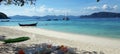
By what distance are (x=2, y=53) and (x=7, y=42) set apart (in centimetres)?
350

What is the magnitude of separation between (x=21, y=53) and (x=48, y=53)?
1.18 m

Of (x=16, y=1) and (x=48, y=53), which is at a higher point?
(x=16, y=1)

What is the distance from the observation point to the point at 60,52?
10.9 m

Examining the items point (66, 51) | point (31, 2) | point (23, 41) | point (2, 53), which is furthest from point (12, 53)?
point (31, 2)

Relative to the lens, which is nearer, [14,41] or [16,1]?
[14,41]

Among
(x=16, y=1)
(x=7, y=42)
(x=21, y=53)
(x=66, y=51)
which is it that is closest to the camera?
(x=21, y=53)

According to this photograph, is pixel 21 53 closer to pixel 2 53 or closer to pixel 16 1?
pixel 2 53

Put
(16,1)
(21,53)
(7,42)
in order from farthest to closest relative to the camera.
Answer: (16,1)
(7,42)
(21,53)

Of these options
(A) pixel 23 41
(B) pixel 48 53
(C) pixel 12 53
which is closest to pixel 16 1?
(A) pixel 23 41

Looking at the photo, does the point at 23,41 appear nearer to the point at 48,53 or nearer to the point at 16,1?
the point at 16,1

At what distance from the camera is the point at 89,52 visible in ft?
42.1

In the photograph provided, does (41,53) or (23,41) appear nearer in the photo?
(41,53)

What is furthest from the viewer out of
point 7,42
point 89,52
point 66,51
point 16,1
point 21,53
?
point 16,1

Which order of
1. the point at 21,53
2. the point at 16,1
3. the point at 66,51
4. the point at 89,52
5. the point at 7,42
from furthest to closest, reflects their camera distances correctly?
the point at 16,1
the point at 7,42
the point at 89,52
the point at 66,51
the point at 21,53
